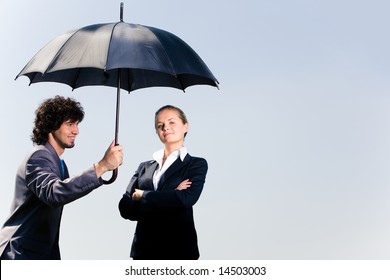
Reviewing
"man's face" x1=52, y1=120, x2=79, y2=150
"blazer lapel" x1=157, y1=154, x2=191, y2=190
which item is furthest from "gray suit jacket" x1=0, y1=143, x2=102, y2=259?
"blazer lapel" x1=157, y1=154, x2=191, y2=190

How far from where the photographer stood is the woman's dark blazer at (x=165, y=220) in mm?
5082

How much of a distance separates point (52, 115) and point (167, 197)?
122cm

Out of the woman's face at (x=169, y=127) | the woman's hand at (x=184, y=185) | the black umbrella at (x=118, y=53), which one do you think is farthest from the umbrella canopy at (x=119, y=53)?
the woman's hand at (x=184, y=185)

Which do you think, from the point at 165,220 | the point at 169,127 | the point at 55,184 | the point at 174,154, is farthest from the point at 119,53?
the point at 165,220

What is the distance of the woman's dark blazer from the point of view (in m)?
5.08

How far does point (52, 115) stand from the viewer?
5254 millimetres

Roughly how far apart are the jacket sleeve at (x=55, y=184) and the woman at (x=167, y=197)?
547 mm

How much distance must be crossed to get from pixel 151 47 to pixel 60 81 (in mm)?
1334

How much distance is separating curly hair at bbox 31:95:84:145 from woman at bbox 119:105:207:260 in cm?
73

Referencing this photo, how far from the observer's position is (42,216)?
4906 millimetres

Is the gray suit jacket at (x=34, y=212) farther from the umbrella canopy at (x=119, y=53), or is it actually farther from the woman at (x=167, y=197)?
the umbrella canopy at (x=119, y=53)
